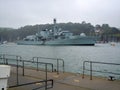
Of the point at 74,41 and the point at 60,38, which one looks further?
the point at 74,41

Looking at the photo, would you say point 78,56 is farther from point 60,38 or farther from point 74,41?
point 74,41

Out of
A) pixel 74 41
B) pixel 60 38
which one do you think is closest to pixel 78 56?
pixel 60 38

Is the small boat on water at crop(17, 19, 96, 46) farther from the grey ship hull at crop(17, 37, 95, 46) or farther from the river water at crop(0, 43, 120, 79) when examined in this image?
the river water at crop(0, 43, 120, 79)

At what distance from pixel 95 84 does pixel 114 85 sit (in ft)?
2.52

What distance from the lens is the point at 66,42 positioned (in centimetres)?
11094

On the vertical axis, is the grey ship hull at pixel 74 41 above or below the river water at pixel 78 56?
above

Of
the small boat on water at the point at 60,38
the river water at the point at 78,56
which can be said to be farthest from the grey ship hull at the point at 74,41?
the river water at the point at 78,56

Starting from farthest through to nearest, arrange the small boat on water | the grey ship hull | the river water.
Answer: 1. the grey ship hull
2. the small boat on water
3. the river water

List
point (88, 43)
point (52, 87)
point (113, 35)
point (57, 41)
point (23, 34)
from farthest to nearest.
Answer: point (113, 35), point (23, 34), point (88, 43), point (57, 41), point (52, 87)

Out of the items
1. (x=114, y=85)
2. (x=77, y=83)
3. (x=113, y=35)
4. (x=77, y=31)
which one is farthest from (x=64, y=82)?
(x=113, y=35)

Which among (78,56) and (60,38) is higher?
(60,38)

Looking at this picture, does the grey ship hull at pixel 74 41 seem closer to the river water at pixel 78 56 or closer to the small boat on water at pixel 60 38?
the small boat on water at pixel 60 38

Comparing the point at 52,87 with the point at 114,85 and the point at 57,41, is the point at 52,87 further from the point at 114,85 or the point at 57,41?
the point at 57,41

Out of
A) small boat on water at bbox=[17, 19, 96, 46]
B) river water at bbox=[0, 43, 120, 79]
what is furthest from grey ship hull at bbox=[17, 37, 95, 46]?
river water at bbox=[0, 43, 120, 79]
